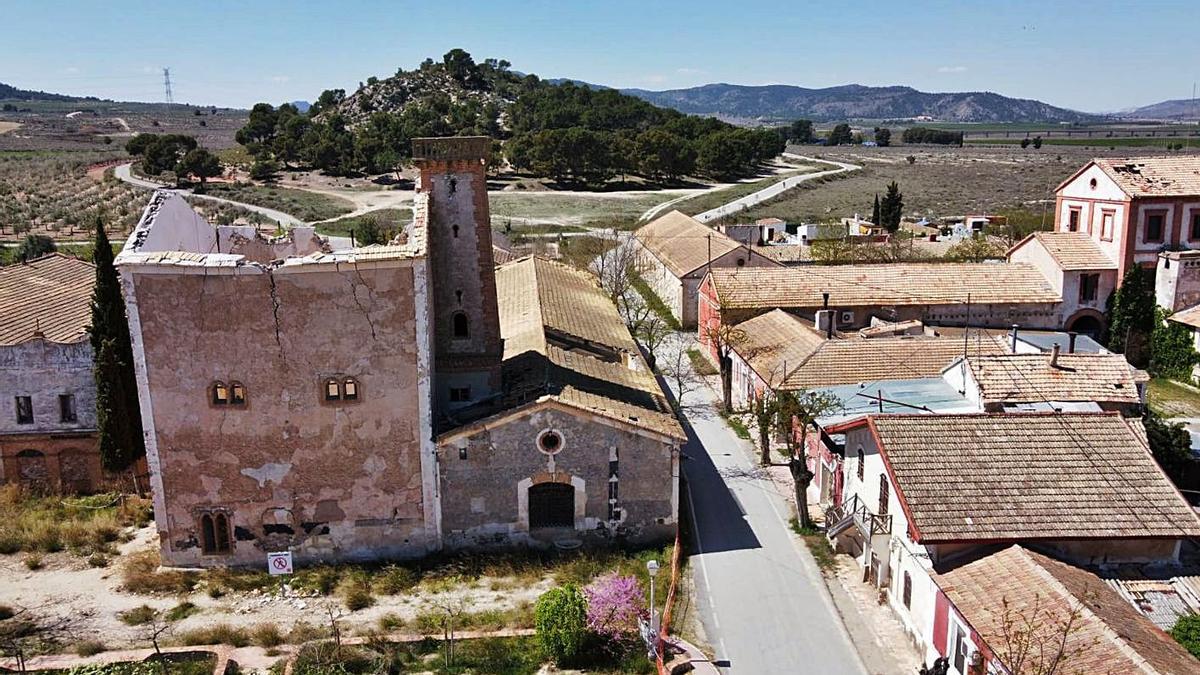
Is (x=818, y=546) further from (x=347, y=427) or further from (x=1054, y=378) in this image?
(x=347, y=427)

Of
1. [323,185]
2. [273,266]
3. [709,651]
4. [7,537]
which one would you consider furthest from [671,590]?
[323,185]

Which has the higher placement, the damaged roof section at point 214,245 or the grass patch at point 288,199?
the damaged roof section at point 214,245

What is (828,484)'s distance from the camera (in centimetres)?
2864

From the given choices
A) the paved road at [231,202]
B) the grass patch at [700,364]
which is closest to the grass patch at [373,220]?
the paved road at [231,202]

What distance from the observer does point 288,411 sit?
81.7ft

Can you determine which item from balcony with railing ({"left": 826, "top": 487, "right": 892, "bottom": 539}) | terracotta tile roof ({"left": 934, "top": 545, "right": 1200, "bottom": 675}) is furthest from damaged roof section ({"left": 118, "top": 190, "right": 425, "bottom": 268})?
terracotta tile roof ({"left": 934, "top": 545, "right": 1200, "bottom": 675})

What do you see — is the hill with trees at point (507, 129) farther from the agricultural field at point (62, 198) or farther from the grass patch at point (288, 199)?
the agricultural field at point (62, 198)

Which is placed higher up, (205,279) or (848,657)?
(205,279)

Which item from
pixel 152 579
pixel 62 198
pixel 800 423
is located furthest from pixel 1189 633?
pixel 62 198

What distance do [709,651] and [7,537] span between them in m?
19.8

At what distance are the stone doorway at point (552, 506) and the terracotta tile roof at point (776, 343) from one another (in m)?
11.6

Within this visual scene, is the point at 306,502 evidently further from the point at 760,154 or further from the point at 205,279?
the point at 760,154

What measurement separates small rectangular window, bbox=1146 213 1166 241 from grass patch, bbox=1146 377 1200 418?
22.6ft

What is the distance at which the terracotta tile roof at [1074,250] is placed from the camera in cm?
4584
